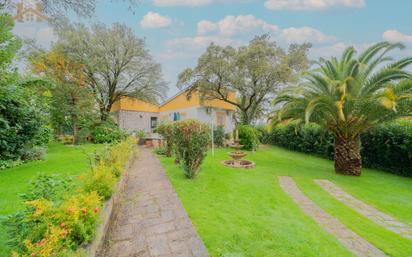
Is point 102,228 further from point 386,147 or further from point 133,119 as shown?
point 133,119

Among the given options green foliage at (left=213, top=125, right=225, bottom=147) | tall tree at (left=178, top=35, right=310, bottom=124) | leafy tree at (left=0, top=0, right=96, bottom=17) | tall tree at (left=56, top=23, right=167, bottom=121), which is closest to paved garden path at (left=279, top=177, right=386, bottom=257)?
leafy tree at (left=0, top=0, right=96, bottom=17)

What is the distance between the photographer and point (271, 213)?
4438mm

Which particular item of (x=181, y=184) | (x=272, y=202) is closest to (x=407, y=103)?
(x=272, y=202)

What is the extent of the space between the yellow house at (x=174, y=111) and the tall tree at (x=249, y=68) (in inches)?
83.8

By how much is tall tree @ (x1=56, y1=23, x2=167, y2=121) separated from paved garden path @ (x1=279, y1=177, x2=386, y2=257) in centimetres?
1569

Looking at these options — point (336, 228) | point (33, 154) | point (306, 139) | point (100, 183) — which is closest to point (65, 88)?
point (33, 154)

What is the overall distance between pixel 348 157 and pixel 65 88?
670 inches

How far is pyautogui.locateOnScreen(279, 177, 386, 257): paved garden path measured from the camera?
3.39 meters

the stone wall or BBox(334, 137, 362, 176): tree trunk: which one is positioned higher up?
the stone wall

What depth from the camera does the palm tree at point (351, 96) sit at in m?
7.95

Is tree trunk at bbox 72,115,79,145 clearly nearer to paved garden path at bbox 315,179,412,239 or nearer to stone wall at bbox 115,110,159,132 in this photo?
stone wall at bbox 115,110,159,132

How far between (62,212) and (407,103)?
1046 centimetres

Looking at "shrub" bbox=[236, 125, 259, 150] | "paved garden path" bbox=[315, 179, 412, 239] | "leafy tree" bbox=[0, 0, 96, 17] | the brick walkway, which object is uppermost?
"leafy tree" bbox=[0, 0, 96, 17]

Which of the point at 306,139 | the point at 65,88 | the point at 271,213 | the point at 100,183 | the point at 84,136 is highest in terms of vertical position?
the point at 65,88
